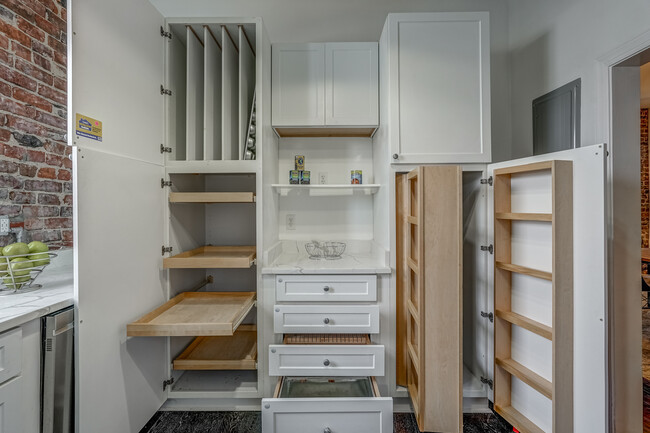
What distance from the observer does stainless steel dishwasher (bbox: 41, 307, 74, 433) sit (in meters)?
1.06

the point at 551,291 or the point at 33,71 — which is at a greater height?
the point at 33,71

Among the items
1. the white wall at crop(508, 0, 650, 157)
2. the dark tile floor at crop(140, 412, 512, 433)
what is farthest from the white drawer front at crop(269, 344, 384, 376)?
the white wall at crop(508, 0, 650, 157)

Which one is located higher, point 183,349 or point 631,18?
point 631,18

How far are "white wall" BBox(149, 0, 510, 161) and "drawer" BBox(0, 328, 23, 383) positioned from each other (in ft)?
7.76

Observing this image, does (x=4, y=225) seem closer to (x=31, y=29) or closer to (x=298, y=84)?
(x=31, y=29)

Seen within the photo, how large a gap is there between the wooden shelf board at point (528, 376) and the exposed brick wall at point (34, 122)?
259 centimetres

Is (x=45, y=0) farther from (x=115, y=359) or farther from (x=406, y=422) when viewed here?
(x=406, y=422)

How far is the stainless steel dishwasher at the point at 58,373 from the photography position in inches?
41.8

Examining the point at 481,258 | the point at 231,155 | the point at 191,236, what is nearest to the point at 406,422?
the point at 481,258

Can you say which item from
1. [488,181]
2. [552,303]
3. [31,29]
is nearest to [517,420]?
[552,303]

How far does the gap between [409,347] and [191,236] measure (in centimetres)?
162

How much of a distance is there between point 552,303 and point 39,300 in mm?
2142

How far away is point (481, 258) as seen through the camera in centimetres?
175

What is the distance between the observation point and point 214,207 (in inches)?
90.8
